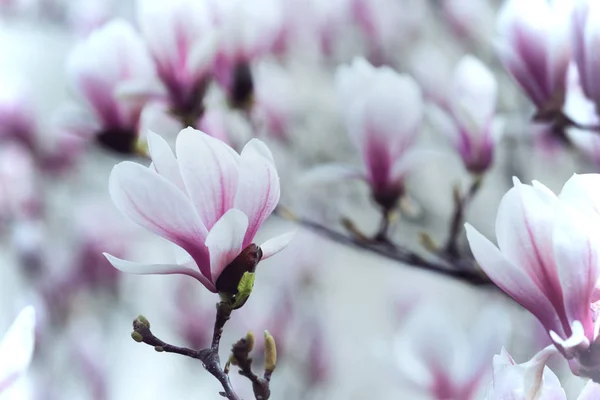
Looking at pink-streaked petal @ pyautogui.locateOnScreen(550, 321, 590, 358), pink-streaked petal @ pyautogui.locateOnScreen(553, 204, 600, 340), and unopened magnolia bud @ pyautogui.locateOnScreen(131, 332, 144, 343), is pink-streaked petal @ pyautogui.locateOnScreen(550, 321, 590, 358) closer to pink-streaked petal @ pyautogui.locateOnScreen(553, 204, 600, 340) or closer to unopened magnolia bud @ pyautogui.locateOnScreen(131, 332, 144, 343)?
pink-streaked petal @ pyautogui.locateOnScreen(553, 204, 600, 340)

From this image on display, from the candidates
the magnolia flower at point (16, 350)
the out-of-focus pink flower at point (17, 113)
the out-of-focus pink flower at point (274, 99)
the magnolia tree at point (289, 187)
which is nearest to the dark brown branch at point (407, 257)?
the magnolia tree at point (289, 187)

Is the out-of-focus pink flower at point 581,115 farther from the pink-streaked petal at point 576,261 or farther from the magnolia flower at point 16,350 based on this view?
the magnolia flower at point 16,350

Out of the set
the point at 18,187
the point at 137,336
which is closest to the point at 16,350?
the point at 137,336

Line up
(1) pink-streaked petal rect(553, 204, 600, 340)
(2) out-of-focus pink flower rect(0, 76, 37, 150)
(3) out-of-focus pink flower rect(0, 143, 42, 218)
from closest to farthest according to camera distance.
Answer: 1. (1) pink-streaked petal rect(553, 204, 600, 340)
2. (2) out-of-focus pink flower rect(0, 76, 37, 150)
3. (3) out-of-focus pink flower rect(0, 143, 42, 218)

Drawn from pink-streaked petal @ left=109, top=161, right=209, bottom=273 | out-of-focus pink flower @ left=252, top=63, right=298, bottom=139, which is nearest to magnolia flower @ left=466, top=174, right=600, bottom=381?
pink-streaked petal @ left=109, top=161, right=209, bottom=273

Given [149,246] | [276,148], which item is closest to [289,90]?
[276,148]

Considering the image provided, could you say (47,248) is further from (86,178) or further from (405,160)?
(405,160)

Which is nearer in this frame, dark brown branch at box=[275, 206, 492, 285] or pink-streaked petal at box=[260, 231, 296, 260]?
pink-streaked petal at box=[260, 231, 296, 260]
